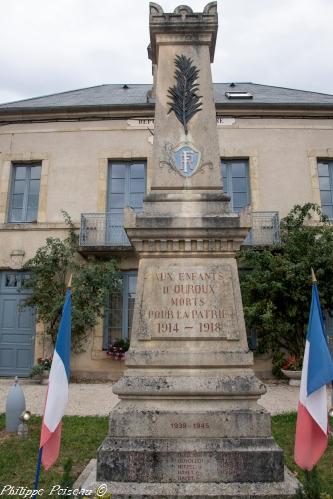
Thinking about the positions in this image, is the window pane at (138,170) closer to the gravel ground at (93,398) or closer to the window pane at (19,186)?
the window pane at (19,186)

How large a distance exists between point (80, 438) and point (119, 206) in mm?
7757

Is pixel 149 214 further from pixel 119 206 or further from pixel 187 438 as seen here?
pixel 119 206

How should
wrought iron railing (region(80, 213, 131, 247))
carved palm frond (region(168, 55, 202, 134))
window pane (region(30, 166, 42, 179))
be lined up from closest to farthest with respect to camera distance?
1. carved palm frond (region(168, 55, 202, 134))
2. wrought iron railing (region(80, 213, 131, 247))
3. window pane (region(30, 166, 42, 179))

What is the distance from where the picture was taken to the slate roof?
12.2m

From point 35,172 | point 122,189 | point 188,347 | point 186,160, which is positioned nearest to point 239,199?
point 122,189

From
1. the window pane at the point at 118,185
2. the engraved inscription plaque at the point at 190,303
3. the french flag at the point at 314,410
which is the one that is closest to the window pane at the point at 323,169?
the window pane at the point at 118,185

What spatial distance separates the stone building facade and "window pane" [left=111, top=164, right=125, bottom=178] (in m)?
0.03

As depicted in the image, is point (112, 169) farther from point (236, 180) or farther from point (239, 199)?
point (239, 199)

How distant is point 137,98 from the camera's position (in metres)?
13.6

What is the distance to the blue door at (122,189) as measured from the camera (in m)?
11.7

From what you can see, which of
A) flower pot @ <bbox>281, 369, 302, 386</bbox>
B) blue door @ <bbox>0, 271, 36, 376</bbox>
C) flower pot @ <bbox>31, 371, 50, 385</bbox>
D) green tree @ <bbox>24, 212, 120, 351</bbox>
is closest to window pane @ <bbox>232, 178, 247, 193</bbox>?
green tree @ <bbox>24, 212, 120, 351</bbox>

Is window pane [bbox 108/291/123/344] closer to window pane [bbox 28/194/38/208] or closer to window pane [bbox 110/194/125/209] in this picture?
window pane [bbox 110/194/125/209]

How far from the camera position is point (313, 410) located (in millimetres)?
3141

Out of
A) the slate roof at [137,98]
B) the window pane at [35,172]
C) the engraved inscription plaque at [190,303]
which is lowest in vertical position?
the engraved inscription plaque at [190,303]
